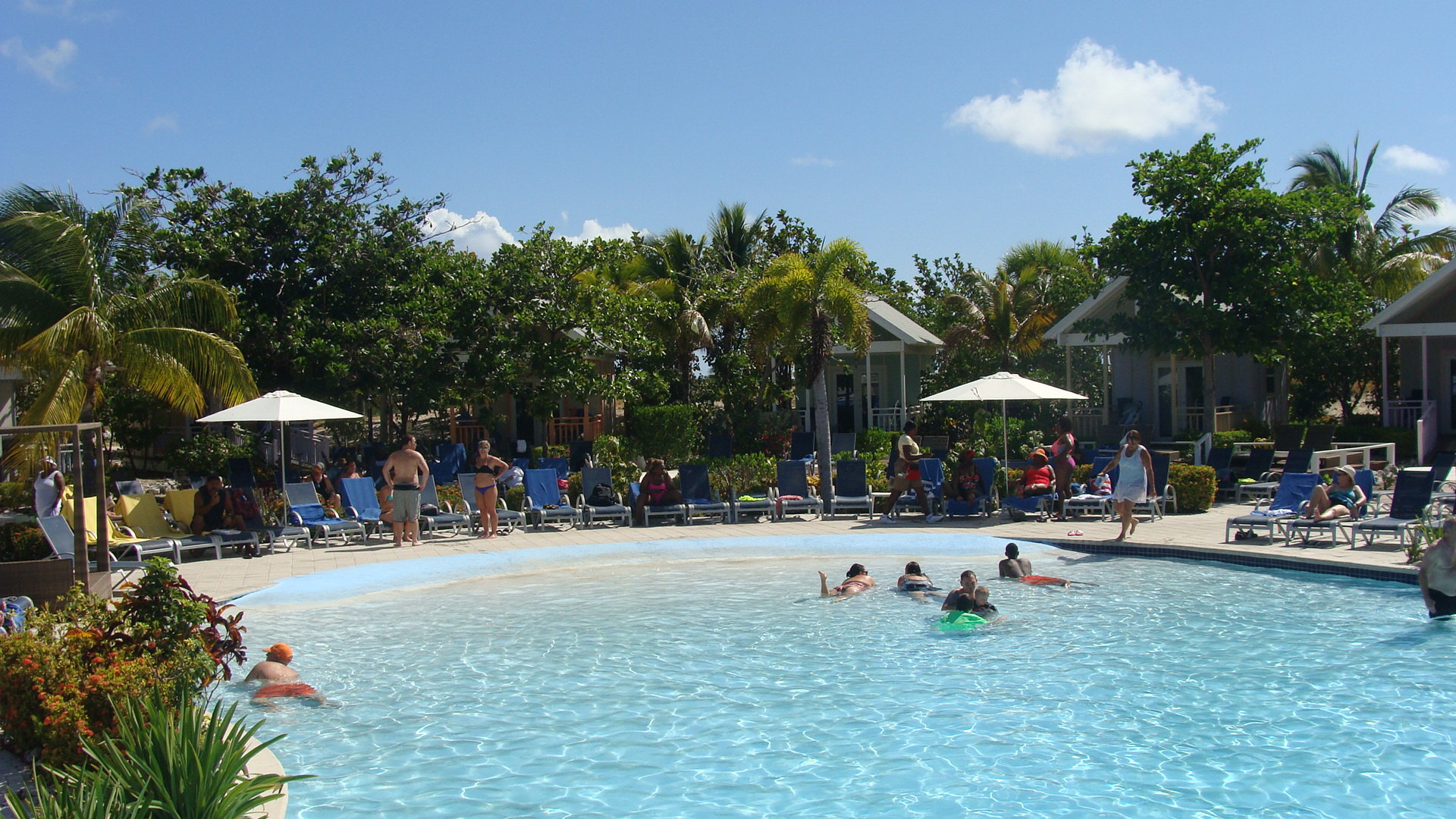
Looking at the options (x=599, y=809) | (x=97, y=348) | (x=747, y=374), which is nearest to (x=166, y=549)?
(x=97, y=348)

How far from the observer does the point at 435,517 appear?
1519cm

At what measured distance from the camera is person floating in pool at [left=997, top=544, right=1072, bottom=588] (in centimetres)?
1166

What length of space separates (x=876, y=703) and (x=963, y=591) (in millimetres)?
2599

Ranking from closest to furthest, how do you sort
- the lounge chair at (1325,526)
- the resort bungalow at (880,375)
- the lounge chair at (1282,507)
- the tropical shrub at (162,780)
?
the tropical shrub at (162,780)
the lounge chair at (1325,526)
the lounge chair at (1282,507)
the resort bungalow at (880,375)

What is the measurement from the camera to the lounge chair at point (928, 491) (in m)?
15.8

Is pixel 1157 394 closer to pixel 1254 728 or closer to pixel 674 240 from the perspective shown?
pixel 674 240

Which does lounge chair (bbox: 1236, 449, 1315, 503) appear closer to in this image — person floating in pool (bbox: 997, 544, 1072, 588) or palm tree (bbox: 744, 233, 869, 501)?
person floating in pool (bbox: 997, 544, 1072, 588)

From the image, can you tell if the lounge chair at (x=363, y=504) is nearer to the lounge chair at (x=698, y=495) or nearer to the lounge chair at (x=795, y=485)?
the lounge chair at (x=698, y=495)

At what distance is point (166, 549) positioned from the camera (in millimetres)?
12719

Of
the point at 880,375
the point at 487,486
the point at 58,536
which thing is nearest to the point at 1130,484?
the point at 487,486

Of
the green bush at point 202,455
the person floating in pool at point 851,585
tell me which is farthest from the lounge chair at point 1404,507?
the green bush at point 202,455

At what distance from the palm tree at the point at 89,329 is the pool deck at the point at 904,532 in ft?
12.9

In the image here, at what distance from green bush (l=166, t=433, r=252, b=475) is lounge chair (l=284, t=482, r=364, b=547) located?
4.59 m

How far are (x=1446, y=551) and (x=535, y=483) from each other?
11533 mm
